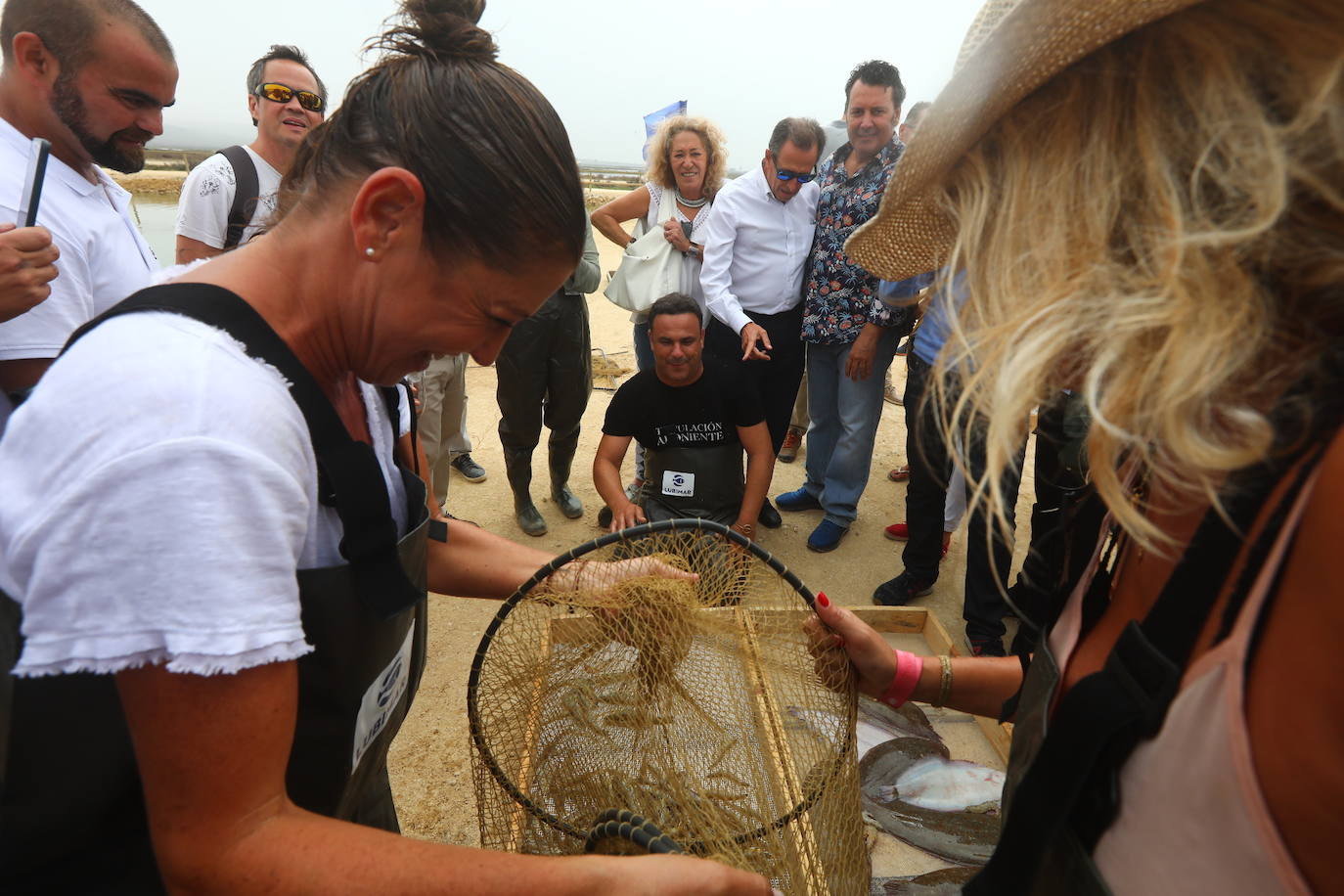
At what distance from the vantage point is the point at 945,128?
750 mm

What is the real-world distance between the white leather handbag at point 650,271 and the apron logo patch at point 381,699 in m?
3.17

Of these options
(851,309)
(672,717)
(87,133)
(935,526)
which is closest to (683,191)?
(851,309)

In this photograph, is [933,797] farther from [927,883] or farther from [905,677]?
[905,677]

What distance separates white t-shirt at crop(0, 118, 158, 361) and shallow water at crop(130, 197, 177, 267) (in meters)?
10.5

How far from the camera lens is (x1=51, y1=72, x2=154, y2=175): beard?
202 cm

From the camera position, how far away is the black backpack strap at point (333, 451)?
2.50 ft

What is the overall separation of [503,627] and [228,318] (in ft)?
2.80

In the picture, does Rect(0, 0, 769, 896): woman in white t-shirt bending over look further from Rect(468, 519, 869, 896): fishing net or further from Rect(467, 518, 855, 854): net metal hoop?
Rect(468, 519, 869, 896): fishing net

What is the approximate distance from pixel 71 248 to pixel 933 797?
290cm

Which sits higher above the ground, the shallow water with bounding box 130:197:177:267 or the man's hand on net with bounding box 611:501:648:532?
the shallow water with bounding box 130:197:177:267

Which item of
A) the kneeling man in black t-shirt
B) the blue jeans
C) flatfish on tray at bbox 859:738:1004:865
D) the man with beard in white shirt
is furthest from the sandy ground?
the man with beard in white shirt

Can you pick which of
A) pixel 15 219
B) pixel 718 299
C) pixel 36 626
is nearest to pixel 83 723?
pixel 36 626

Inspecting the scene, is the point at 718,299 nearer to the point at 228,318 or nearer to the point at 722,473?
the point at 722,473

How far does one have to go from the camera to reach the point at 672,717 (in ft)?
5.80
